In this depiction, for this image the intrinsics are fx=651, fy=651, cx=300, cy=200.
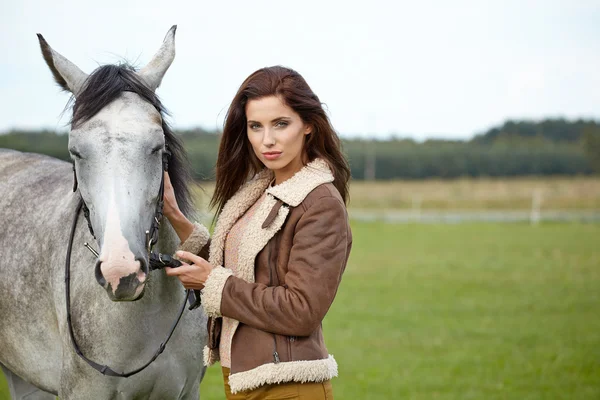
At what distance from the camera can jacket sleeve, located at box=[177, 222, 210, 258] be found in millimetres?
2715

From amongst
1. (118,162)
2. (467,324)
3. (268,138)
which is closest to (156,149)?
(118,162)

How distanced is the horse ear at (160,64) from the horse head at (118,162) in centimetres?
2

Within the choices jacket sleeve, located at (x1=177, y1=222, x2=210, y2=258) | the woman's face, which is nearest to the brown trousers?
jacket sleeve, located at (x1=177, y1=222, x2=210, y2=258)

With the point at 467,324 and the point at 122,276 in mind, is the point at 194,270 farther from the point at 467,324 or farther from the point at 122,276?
the point at 467,324

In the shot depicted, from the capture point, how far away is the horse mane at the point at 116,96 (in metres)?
2.37

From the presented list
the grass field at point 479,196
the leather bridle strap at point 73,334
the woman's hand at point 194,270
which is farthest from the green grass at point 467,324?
the grass field at point 479,196

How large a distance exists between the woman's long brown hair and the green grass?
401 centimetres

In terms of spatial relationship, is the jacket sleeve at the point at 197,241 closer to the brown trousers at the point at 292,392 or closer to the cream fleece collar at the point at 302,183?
the cream fleece collar at the point at 302,183

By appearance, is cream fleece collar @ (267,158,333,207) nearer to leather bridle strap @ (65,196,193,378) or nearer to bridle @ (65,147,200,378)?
bridle @ (65,147,200,378)

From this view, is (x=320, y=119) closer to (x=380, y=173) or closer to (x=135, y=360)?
(x=135, y=360)

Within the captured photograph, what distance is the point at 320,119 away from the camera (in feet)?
7.95

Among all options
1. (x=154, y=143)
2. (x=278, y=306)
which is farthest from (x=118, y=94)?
(x=278, y=306)

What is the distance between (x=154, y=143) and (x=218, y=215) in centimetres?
54

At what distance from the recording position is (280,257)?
2.31 meters
